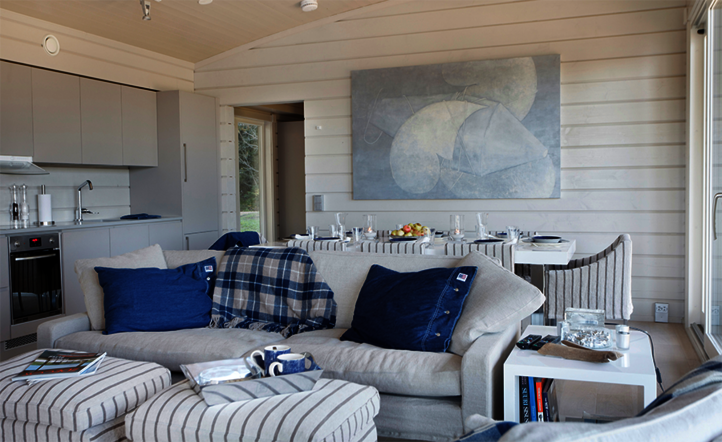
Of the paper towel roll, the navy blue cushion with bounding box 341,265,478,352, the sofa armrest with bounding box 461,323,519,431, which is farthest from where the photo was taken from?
the paper towel roll

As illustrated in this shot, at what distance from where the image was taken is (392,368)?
7.45 ft

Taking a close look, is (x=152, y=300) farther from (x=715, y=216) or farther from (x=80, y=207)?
(x=715, y=216)

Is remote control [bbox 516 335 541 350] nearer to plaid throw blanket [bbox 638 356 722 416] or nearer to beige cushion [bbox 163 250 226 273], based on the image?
plaid throw blanket [bbox 638 356 722 416]

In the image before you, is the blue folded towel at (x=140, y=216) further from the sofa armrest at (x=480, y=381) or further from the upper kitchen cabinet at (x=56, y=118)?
the sofa armrest at (x=480, y=381)

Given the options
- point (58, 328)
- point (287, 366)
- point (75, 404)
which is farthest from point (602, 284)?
point (58, 328)

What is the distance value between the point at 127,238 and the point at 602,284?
158 inches

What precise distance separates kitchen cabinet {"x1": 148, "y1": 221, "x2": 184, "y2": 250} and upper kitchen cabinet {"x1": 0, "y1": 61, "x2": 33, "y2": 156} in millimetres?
1262

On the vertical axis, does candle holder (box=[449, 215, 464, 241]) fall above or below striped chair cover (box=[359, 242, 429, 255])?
above

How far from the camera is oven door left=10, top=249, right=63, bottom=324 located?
13.7 ft

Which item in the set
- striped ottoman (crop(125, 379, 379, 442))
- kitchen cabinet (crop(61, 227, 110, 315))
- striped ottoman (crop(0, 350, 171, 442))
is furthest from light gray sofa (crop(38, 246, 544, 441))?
kitchen cabinet (crop(61, 227, 110, 315))

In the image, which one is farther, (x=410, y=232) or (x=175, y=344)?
(x=410, y=232)

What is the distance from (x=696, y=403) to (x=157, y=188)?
18.6 feet

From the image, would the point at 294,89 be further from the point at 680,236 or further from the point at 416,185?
the point at 680,236

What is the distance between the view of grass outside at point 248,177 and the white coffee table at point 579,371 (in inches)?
211
